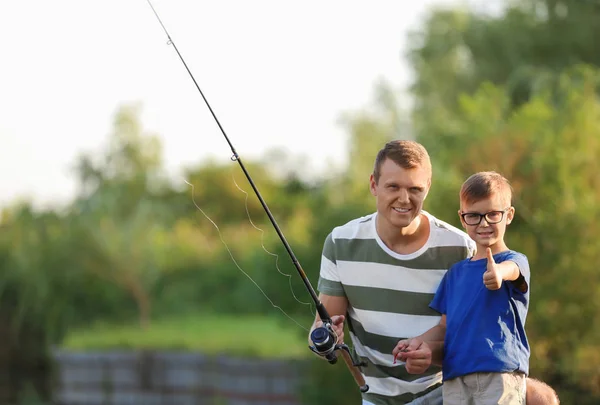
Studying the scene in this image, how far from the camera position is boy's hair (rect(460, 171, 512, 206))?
10.2 ft

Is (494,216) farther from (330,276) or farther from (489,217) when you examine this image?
(330,276)

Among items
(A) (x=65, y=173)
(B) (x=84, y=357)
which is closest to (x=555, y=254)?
(B) (x=84, y=357)

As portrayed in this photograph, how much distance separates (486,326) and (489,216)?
0.34m

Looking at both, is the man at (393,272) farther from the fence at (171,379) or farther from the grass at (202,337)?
the grass at (202,337)

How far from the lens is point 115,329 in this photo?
1930 centimetres

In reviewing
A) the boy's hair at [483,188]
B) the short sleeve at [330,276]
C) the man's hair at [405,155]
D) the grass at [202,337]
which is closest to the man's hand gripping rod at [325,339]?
the short sleeve at [330,276]

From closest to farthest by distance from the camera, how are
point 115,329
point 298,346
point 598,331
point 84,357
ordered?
point 598,331 < point 298,346 < point 84,357 < point 115,329

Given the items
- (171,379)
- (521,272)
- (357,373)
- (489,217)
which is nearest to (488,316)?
(521,272)

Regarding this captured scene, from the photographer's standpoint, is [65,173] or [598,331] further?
[65,173]

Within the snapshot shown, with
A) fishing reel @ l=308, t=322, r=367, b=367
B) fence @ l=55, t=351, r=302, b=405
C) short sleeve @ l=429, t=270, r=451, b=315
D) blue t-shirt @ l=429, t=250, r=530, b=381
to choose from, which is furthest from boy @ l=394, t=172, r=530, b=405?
fence @ l=55, t=351, r=302, b=405

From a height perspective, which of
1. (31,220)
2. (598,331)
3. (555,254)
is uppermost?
(31,220)

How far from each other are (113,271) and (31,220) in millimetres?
3049

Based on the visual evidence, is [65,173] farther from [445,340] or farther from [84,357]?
[445,340]

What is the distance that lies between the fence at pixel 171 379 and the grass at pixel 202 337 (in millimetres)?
232
